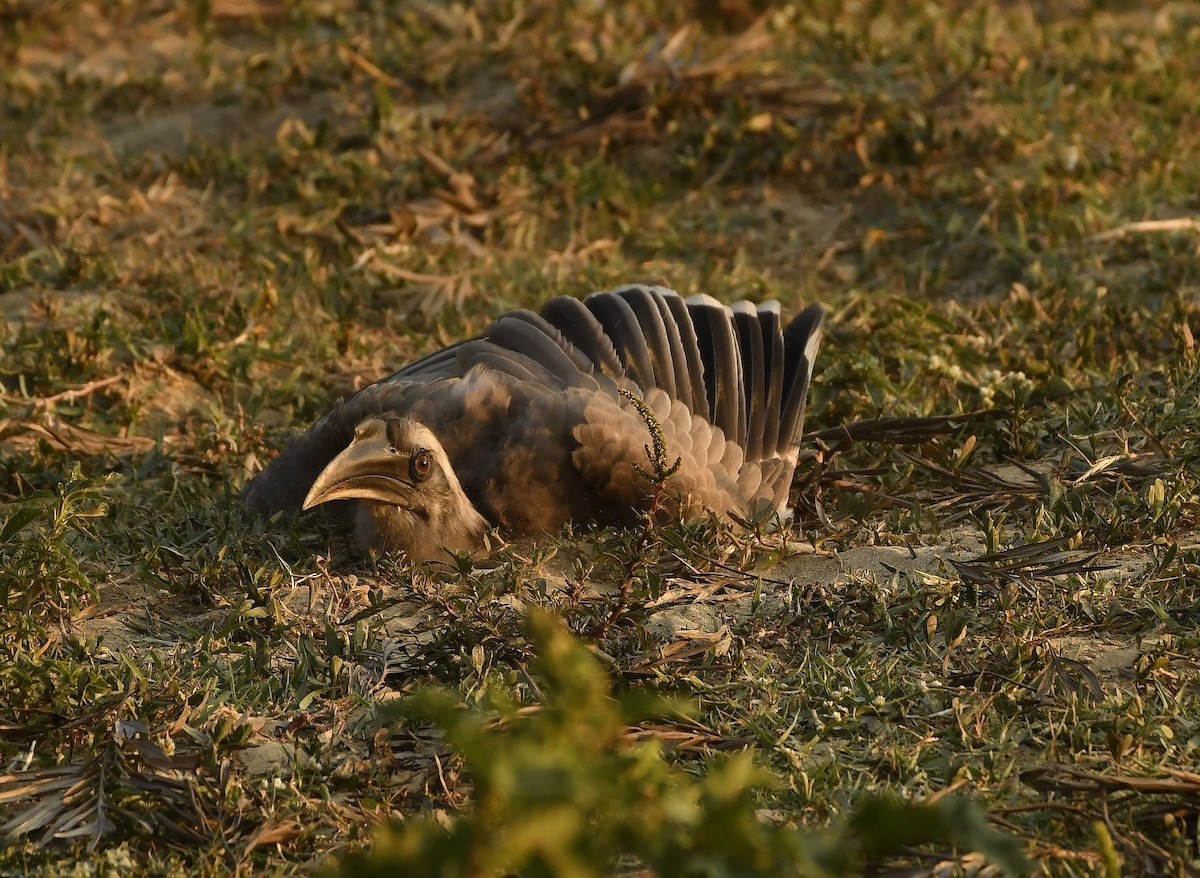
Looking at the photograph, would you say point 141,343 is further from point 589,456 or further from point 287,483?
point 589,456

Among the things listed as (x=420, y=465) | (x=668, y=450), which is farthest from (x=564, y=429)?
(x=420, y=465)

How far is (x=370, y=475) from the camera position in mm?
4664

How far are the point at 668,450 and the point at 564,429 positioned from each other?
34 centimetres

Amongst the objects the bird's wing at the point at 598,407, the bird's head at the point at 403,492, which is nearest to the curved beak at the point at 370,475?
the bird's head at the point at 403,492

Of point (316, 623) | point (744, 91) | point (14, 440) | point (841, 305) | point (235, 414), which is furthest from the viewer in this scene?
point (744, 91)

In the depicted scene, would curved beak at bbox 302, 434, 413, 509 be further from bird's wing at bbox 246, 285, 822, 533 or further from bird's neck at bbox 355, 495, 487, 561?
bird's wing at bbox 246, 285, 822, 533

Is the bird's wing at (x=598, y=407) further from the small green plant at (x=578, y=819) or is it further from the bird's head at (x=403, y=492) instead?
the small green plant at (x=578, y=819)

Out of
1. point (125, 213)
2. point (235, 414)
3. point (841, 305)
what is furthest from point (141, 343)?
point (841, 305)

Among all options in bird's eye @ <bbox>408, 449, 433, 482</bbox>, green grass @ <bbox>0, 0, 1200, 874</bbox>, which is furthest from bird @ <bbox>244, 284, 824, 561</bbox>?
green grass @ <bbox>0, 0, 1200, 874</bbox>

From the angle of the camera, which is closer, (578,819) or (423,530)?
(578,819)

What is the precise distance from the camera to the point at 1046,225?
A: 655 centimetres

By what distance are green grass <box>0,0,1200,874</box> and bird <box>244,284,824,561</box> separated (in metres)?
0.14

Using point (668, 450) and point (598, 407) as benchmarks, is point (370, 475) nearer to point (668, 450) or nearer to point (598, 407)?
point (598, 407)

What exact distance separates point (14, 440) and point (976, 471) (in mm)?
3244
